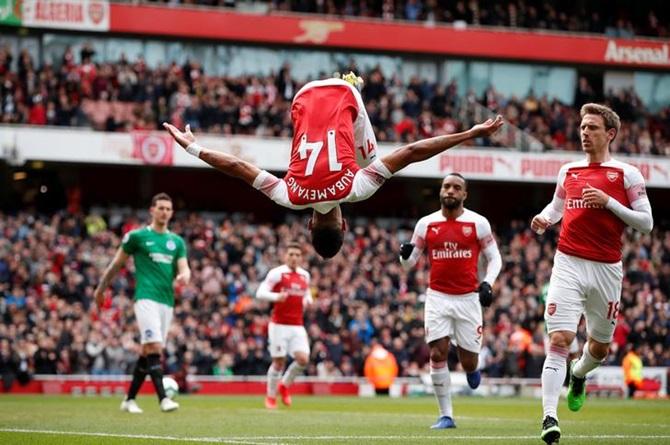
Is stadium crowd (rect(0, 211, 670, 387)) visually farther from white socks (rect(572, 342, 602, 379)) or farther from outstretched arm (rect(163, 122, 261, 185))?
white socks (rect(572, 342, 602, 379))

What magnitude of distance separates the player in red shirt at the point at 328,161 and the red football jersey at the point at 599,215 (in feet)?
3.72

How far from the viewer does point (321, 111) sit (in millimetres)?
11344

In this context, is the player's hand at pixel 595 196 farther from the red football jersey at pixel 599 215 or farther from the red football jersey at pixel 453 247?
the red football jersey at pixel 453 247

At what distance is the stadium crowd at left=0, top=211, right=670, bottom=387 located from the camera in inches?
1138

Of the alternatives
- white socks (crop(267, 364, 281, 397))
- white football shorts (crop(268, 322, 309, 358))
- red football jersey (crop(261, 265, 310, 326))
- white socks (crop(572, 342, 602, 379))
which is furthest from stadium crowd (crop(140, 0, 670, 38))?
white socks (crop(572, 342, 602, 379))

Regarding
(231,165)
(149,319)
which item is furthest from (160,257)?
(231,165)

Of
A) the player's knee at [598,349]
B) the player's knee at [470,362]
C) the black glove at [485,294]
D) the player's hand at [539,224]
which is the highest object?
the player's hand at [539,224]

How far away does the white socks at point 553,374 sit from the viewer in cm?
1045

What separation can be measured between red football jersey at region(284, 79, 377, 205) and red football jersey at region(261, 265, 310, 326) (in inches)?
342

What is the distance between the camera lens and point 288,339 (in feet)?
66.8

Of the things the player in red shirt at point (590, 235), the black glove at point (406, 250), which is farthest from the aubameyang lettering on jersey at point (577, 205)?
the black glove at point (406, 250)

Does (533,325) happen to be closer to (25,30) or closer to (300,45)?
(300,45)

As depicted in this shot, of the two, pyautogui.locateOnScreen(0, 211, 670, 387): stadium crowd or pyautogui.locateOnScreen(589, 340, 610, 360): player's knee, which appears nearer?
pyautogui.locateOnScreen(589, 340, 610, 360): player's knee

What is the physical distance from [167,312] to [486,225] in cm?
498
